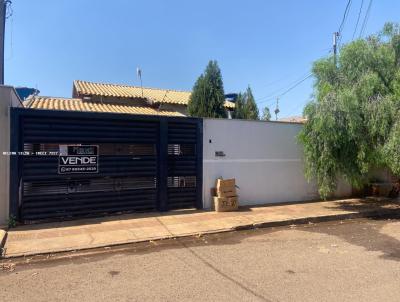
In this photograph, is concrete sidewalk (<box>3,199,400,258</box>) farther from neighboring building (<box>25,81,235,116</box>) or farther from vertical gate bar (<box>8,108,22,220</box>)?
neighboring building (<box>25,81,235,116</box>)

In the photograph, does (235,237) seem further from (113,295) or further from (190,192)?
(113,295)

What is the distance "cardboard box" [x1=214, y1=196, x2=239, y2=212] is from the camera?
10.9 metres

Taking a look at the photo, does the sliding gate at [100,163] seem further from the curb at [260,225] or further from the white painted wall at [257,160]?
the curb at [260,225]

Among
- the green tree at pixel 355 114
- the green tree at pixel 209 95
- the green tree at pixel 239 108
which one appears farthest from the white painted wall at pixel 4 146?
the green tree at pixel 239 108

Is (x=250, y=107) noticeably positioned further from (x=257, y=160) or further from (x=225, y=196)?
(x=225, y=196)

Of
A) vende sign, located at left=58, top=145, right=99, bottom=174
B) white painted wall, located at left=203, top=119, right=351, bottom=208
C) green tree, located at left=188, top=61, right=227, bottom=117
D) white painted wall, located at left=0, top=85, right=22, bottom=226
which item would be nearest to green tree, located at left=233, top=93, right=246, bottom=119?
green tree, located at left=188, top=61, right=227, bottom=117

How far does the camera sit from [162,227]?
8875 millimetres

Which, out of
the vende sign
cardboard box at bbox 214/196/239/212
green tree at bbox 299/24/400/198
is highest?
green tree at bbox 299/24/400/198

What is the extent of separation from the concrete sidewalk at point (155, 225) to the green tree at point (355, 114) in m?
1.05

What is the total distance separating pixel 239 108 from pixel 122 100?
728 centimetres

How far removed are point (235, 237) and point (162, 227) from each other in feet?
5.69

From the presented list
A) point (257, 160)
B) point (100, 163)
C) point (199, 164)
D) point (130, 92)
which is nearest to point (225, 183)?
point (199, 164)

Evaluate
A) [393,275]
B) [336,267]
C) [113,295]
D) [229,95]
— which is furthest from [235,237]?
[229,95]

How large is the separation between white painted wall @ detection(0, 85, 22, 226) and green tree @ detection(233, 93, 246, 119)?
1543 cm
